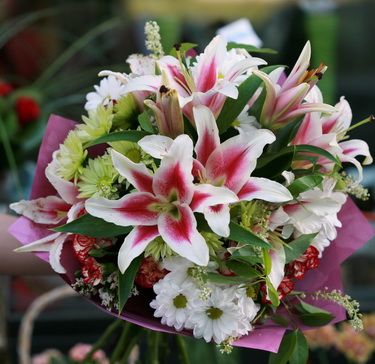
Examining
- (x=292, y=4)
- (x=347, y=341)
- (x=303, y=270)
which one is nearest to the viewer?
(x=303, y=270)

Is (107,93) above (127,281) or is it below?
above

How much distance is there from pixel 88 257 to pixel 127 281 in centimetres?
6

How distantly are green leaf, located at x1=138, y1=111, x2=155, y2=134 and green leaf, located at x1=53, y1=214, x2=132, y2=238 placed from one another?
113mm

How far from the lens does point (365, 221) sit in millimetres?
1005

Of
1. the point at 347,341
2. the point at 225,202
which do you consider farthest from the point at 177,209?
the point at 347,341

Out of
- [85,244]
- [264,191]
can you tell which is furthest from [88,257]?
[264,191]

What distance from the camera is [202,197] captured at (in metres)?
0.79

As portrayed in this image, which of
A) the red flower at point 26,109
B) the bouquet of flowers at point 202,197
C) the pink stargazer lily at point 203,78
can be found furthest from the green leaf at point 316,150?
the red flower at point 26,109

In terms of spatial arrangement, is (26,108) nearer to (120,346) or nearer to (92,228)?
(120,346)

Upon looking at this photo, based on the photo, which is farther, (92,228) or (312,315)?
(312,315)

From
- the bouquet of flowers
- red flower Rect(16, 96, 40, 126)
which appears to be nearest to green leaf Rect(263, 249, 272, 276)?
the bouquet of flowers

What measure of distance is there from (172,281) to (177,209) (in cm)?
9

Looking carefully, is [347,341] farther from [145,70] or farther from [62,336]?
[145,70]

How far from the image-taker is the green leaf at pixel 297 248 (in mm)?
869
